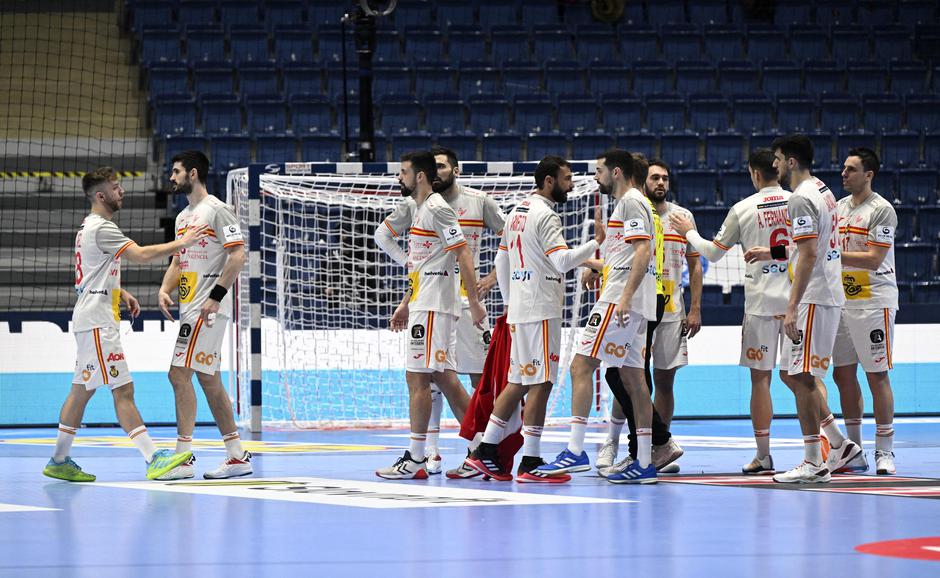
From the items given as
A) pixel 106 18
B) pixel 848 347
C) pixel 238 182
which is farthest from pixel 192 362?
pixel 106 18

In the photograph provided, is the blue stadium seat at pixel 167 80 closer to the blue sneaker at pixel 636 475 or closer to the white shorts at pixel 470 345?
the white shorts at pixel 470 345

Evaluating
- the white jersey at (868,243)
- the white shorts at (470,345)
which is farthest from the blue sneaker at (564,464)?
the white jersey at (868,243)

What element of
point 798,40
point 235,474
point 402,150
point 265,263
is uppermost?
point 798,40

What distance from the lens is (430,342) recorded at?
8.20 m

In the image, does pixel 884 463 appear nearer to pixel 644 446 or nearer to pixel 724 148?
pixel 644 446

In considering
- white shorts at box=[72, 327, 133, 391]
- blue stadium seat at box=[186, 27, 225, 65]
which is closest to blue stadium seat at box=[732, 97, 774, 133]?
blue stadium seat at box=[186, 27, 225, 65]

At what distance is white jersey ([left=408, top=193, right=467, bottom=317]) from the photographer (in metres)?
8.26

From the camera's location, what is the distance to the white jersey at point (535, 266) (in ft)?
25.9

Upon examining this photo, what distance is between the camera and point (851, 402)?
9016 millimetres

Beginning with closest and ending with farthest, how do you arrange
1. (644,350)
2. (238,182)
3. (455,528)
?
(455,528), (644,350), (238,182)

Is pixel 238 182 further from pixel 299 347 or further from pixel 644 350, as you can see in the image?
pixel 644 350

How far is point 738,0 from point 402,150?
7802 millimetres

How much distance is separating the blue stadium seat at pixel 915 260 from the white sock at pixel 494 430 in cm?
1085

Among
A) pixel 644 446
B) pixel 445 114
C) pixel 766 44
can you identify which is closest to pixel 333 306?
pixel 445 114
